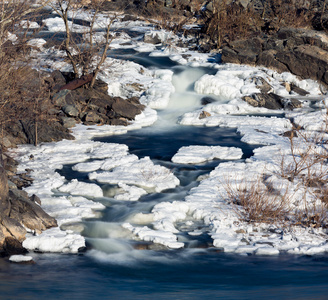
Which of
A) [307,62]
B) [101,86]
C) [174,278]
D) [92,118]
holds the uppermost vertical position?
[307,62]

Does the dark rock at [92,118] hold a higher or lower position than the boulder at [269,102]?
lower

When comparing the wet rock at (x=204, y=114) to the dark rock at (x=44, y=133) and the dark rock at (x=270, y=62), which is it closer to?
the dark rock at (x=44, y=133)

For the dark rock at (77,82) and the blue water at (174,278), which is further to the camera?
the dark rock at (77,82)

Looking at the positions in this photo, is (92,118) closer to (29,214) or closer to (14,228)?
(29,214)

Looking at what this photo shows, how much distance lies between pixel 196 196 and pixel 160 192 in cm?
72

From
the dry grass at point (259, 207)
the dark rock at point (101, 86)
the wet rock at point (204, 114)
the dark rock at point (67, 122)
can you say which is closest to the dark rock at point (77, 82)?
the dark rock at point (101, 86)

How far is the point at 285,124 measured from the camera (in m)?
13.7

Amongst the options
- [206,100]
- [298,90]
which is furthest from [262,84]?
[206,100]

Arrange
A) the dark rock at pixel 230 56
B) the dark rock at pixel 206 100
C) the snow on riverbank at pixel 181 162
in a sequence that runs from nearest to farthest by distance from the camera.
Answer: the snow on riverbank at pixel 181 162 → the dark rock at pixel 206 100 → the dark rock at pixel 230 56

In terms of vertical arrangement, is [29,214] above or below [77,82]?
below

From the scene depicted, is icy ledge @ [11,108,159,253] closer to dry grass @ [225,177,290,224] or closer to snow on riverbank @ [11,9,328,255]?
snow on riverbank @ [11,9,328,255]

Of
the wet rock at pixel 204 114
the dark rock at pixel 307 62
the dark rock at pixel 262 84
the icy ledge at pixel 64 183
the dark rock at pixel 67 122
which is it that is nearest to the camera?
the icy ledge at pixel 64 183

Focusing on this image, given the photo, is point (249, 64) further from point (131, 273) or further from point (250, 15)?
point (131, 273)

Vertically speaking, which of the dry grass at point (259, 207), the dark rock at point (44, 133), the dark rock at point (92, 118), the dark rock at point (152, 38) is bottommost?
the dry grass at point (259, 207)
